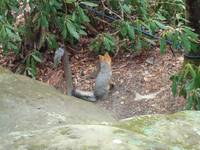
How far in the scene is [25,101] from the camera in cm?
198

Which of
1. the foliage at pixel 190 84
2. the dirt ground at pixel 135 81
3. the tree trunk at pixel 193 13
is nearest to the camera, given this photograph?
the foliage at pixel 190 84

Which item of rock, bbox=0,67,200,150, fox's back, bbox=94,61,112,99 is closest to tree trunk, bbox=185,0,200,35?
fox's back, bbox=94,61,112,99

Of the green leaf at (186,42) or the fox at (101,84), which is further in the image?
the fox at (101,84)

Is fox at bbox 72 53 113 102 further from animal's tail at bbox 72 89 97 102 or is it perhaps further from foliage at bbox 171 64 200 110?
foliage at bbox 171 64 200 110

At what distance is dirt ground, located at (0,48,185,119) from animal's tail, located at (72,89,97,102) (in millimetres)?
78

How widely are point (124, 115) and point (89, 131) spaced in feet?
7.96

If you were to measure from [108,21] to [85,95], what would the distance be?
661mm

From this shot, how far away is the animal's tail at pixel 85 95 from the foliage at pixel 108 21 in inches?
14.5

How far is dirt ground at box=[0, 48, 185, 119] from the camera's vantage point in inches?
139

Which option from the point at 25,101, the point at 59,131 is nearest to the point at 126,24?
the point at 25,101

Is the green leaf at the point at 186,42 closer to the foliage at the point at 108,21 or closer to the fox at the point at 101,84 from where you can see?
the foliage at the point at 108,21

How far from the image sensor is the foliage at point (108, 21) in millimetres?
3066

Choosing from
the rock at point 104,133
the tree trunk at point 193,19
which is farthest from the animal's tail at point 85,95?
the rock at point 104,133

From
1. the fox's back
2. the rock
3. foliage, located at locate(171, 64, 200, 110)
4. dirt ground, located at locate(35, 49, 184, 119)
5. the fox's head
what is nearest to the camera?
the rock
